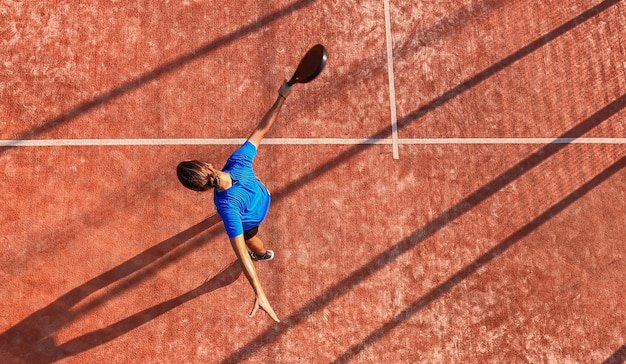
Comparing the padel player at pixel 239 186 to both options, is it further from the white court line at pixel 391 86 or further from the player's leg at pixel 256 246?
the white court line at pixel 391 86

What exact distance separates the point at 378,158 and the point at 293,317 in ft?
8.37

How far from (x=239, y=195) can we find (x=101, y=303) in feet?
10.3

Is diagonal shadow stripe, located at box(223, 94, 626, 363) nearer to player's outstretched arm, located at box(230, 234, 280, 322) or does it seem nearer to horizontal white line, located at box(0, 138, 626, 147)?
horizontal white line, located at box(0, 138, 626, 147)

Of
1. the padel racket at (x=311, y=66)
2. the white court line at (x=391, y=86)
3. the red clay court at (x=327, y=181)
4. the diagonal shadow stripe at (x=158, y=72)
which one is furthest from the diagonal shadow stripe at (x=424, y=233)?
the diagonal shadow stripe at (x=158, y=72)

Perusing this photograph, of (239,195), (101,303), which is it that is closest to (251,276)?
(239,195)

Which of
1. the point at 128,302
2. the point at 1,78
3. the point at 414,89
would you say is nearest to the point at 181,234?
the point at 128,302

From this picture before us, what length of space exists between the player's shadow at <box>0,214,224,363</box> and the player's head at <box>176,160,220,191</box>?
2.60 m

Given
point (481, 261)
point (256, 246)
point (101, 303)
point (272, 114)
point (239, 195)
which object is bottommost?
point (481, 261)

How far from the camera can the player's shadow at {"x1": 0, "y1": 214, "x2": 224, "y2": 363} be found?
6227 millimetres

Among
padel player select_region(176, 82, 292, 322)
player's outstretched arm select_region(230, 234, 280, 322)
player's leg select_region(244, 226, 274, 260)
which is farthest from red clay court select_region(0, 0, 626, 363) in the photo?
player's outstretched arm select_region(230, 234, 280, 322)

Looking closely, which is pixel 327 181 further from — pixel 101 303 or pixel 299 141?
pixel 101 303

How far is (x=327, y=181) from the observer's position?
6844mm

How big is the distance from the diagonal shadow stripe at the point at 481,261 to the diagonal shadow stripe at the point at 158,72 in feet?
15.3

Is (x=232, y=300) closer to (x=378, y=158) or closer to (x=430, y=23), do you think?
(x=378, y=158)
